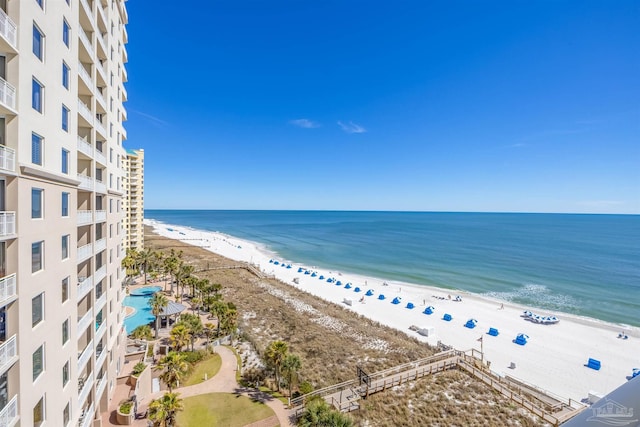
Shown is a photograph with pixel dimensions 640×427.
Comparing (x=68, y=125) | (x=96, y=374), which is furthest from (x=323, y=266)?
(x=68, y=125)

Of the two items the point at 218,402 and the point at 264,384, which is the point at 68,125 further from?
the point at 264,384

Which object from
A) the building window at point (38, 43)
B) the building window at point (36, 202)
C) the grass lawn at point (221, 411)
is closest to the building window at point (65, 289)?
the building window at point (36, 202)

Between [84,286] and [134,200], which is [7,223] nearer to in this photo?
[84,286]

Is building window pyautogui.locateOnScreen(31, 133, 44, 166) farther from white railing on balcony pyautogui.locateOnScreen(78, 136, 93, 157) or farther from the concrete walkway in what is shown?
the concrete walkway

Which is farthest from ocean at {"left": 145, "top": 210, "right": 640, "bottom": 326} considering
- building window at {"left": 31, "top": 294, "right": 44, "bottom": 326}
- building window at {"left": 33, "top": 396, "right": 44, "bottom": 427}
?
building window at {"left": 31, "top": 294, "right": 44, "bottom": 326}

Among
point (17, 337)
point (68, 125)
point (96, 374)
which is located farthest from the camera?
point (96, 374)

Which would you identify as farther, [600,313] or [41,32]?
[600,313]

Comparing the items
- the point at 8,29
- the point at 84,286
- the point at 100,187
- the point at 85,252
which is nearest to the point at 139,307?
the point at 100,187
